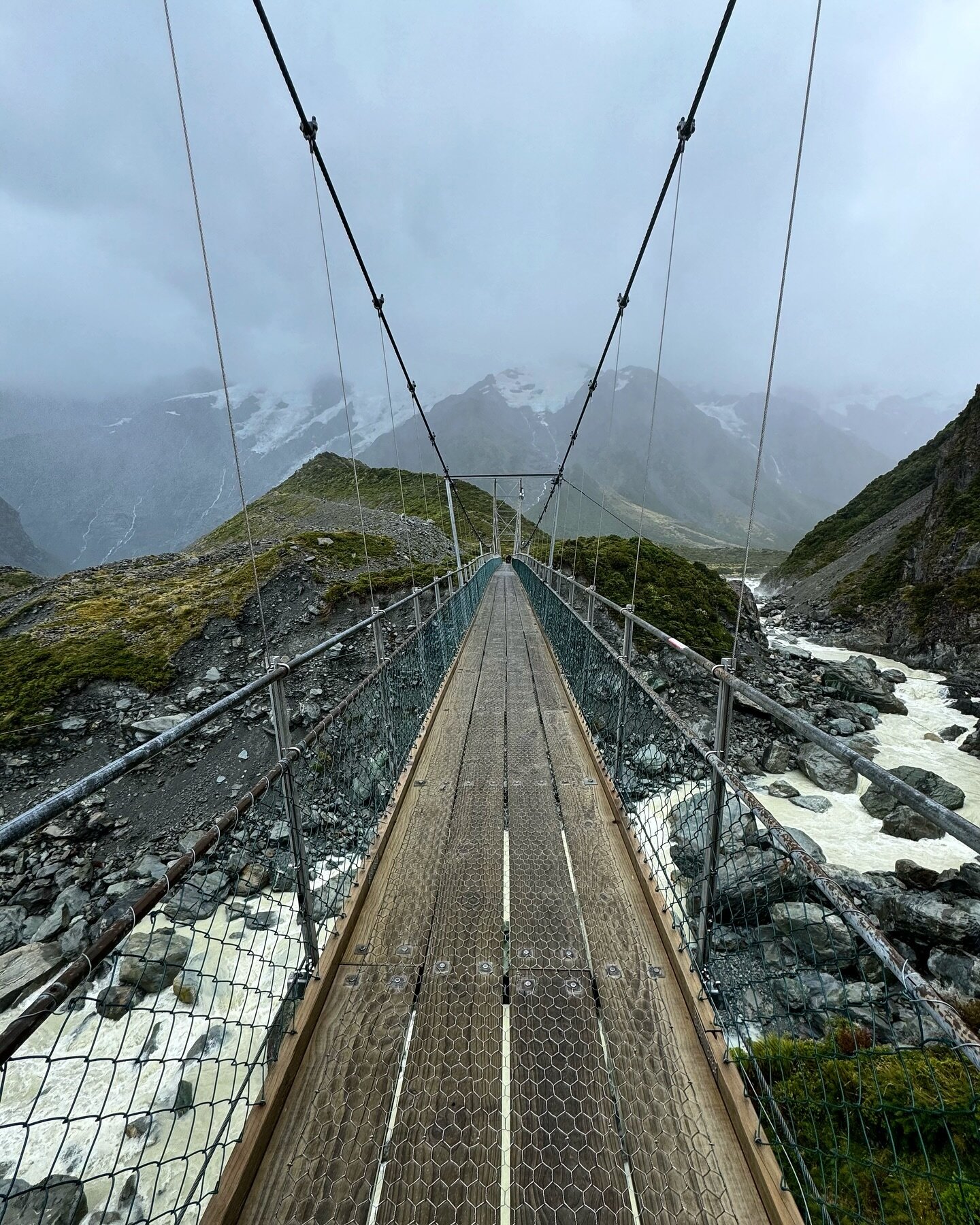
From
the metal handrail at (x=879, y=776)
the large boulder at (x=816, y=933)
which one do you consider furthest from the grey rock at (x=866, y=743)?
the metal handrail at (x=879, y=776)

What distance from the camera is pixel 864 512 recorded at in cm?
3425

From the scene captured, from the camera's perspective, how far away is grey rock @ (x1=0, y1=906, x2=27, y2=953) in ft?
16.5

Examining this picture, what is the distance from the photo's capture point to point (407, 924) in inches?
92.9

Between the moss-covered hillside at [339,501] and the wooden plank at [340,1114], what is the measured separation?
62.0 ft

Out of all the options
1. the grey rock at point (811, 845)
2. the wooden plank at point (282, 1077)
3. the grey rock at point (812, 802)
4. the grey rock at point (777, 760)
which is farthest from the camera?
the grey rock at point (777, 760)

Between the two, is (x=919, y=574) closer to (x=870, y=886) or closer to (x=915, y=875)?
(x=915, y=875)

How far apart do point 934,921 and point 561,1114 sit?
5.28m

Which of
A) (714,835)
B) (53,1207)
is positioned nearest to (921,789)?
(714,835)

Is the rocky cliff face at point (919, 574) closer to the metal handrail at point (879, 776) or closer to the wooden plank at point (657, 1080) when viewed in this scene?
the wooden plank at point (657, 1080)

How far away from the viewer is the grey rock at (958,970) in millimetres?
4305

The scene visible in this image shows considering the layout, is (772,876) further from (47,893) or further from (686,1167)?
(47,893)

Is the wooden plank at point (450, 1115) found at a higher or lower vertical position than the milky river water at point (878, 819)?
higher

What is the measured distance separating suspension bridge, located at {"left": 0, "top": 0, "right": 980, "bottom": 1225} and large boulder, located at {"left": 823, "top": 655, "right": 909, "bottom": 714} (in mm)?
9803

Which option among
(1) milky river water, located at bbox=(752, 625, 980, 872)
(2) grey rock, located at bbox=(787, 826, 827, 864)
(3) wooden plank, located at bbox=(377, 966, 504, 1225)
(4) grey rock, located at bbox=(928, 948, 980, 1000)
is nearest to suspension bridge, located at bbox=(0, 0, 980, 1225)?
(3) wooden plank, located at bbox=(377, 966, 504, 1225)
